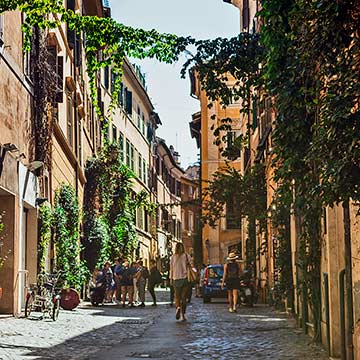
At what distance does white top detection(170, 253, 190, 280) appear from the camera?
2044 cm

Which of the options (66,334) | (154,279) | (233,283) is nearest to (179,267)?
(66,334)

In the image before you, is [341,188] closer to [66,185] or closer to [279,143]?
[279,143]

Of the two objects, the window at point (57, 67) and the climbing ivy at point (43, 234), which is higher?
the window at point (57, 67)

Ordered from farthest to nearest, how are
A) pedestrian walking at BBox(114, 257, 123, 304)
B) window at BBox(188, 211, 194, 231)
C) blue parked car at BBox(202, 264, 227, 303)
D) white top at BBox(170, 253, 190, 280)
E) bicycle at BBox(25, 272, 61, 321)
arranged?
window at BBox(188, 211, 194, 231) → blue parked car at BBox(202, 264, 227, 303) → pedestrian walking at BBox(114, 257, 123, 304) → white top at BBox(170, 253, 190, 280) → bicycle at BBox(25, 272, 61, 321)

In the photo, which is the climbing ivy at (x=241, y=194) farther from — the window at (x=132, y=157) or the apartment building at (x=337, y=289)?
the window at (x=132, y=157)

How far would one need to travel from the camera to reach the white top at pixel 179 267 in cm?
2044

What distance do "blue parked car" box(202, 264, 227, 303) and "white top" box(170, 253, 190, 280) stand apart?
1146 centimetres

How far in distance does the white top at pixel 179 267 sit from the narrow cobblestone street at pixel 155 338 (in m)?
1.00

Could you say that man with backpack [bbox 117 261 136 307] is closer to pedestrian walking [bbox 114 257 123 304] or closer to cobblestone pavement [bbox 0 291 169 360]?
pedestrian walking [bbox 114 257 123 304]

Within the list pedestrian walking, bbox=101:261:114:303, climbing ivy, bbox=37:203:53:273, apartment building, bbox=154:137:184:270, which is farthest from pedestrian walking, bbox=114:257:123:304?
apartment building, bbox=154:137:184:270

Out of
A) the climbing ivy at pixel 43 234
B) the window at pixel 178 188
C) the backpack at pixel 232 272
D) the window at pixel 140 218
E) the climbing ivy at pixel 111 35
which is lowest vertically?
the backpack at pixel 232 272

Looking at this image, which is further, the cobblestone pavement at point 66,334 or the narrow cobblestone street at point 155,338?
the cobblestone pavement at point 66,334

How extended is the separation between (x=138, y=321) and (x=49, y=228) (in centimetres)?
526

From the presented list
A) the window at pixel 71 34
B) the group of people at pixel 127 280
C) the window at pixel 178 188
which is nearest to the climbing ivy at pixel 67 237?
the group of people at pixel 127 280
